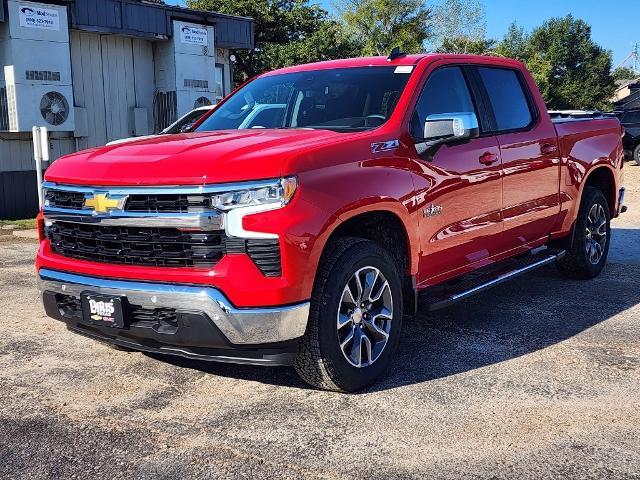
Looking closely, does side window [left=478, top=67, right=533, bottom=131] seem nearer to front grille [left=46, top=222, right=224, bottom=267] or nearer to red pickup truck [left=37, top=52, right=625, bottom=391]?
red pickup truck [left=37, top=52, right=625, bottom=391]

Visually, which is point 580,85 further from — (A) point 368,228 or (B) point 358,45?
(A) point 368,228

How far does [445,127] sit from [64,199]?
87.6 inches

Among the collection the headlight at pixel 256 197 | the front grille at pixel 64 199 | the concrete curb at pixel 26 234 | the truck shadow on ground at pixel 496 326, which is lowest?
the concrete curb at pixel 26 234

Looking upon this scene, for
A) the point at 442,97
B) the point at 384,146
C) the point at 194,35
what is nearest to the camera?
the point at 384,146

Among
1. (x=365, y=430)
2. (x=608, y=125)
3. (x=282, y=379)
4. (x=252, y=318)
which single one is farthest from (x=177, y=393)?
(x=608, y=125)

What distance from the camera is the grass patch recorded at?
11242 millimetres

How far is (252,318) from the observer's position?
11.1 ft

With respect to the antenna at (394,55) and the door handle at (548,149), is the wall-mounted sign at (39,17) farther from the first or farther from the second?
the door handle at (548,149)

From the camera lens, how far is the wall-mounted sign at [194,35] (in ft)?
49.4

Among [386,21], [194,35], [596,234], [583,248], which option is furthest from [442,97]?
[386,21]

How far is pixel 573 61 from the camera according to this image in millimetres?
54031

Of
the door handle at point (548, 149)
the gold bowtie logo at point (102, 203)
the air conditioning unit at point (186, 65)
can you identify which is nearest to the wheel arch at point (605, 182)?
the door handle at point (548, 149)

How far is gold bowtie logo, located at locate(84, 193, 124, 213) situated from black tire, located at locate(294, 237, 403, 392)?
1.09m

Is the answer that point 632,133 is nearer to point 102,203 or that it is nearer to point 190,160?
point 190,160
